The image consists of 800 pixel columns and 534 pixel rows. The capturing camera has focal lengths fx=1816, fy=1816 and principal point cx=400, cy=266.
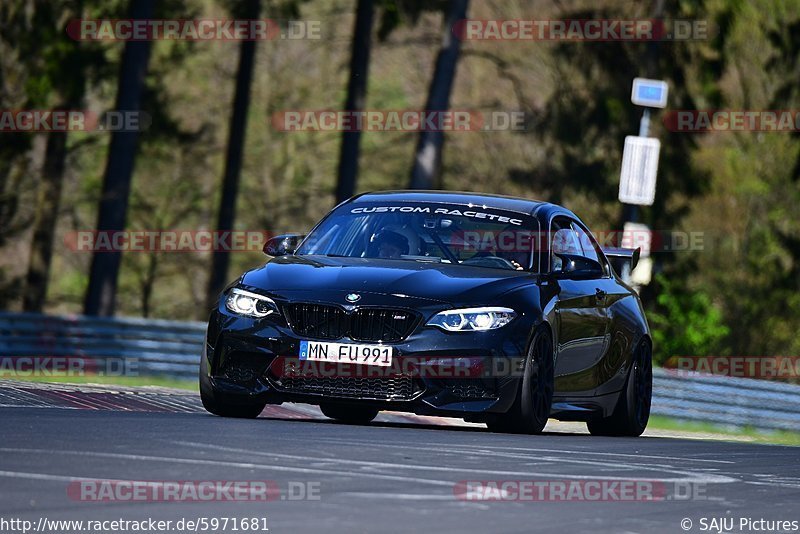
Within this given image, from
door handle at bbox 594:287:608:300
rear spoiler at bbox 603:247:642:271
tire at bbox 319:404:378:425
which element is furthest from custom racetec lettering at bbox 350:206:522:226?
rear spoiler at bbox 603:247:642:271

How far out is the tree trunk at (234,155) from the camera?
129ft

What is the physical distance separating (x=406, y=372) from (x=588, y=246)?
325 cm

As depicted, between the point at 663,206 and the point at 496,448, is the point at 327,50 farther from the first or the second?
the point at 496,448

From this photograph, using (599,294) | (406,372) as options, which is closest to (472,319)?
(406,372)

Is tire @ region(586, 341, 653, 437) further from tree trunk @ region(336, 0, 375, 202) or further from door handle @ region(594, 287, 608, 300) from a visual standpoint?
tree trunk @ region(336, 0, 375, 202)

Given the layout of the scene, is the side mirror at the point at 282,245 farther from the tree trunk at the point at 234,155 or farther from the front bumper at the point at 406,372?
the tree trunk at the point at 234,155

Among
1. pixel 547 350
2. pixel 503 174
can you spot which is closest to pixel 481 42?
pixel 503 174

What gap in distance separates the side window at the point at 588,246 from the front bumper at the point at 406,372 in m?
2.51

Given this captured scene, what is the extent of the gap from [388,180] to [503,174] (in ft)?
11.0

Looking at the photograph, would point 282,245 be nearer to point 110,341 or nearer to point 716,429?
point 716,429

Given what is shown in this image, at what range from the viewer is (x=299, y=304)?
11.0m

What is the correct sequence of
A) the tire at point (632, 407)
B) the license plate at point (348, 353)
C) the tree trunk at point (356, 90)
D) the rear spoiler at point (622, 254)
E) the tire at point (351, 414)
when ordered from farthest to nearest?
the tree trunk at point (356, 90) < the rear spoiler at point (622, 254) < the tire at point (632, 407) < the tire at point (351, 414) < the license plate at point (348, 353)

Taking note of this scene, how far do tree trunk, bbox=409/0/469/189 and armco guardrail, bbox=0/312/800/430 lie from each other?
5.77 meters

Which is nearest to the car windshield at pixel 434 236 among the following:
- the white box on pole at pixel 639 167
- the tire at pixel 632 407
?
the tire at pixel 632 407
